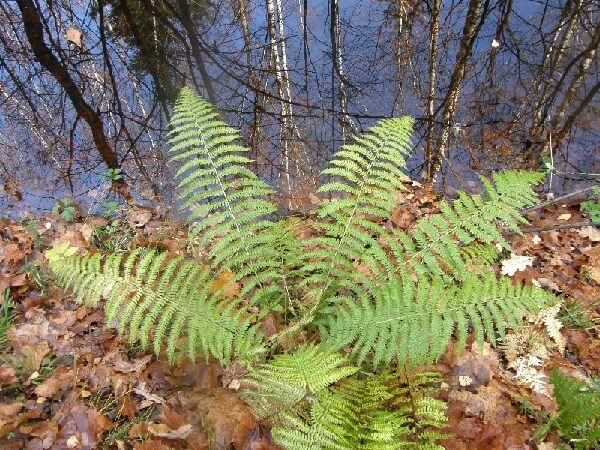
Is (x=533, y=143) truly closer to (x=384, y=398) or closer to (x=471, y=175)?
(x=471, y=175)

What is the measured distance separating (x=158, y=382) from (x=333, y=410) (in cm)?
119

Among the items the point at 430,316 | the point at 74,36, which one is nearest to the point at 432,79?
the point at 430,316

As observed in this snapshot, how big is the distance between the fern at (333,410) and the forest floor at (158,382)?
6.7 inches

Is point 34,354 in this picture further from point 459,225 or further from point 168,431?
point 459,225

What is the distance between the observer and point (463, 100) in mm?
7309

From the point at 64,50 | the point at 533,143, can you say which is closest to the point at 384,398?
the point at 533,143

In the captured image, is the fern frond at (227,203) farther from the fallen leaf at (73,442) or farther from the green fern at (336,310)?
the fallen leaf at (73,442)

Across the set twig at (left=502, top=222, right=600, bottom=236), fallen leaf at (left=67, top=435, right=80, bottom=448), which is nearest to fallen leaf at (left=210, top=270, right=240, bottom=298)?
fallen leaf at (left=67, top=435, right=80, bottom=448)

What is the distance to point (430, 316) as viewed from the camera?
234cm

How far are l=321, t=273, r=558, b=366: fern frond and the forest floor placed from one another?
0.36 m

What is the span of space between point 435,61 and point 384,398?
21.9 feet

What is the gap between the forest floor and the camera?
→ 7.15 feet

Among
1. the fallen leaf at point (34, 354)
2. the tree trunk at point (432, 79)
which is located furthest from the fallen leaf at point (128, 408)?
the tree trunk at point (432, 79)

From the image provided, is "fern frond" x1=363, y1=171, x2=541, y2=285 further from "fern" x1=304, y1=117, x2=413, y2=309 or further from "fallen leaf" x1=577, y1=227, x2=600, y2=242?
"fallen leaf" x1=577, y1=227, x2=600, y2=242
